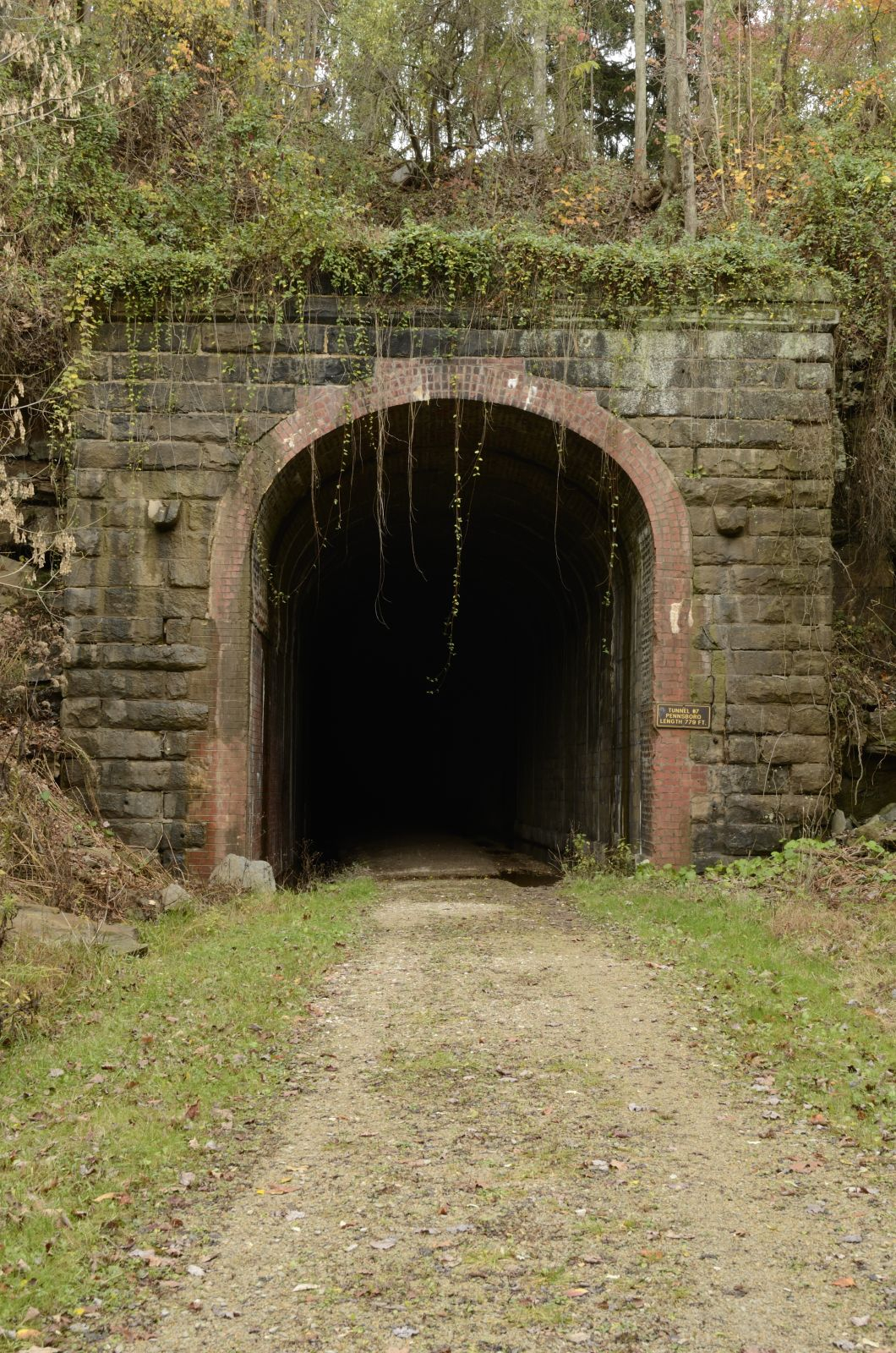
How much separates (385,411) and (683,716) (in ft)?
13.6

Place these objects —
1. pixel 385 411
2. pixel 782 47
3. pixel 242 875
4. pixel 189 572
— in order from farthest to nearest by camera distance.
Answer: pixel 782 47, pixel 385 411, pixel 189 572, pixel 242 875

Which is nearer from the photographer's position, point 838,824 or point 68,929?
point 68,929

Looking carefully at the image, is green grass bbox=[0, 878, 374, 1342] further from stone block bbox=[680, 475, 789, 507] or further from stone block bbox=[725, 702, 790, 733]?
stone block bbox=[680, 475, 789, 507]

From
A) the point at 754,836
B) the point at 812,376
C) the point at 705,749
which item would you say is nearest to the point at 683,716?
the point at 705,749

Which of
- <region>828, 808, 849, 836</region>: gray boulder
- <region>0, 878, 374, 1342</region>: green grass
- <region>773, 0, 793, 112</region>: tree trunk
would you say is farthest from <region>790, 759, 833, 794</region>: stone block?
<region>773, 0, 793, 112</region>: tree trunk

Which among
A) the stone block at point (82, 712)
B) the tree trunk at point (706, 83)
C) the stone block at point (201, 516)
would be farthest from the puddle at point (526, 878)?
the tree trunk at point (706, 83)

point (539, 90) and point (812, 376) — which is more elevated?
point (539, 90)

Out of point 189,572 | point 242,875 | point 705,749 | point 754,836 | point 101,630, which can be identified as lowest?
point 242,875

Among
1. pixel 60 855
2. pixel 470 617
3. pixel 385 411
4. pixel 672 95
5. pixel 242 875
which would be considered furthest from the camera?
pixel 470 617

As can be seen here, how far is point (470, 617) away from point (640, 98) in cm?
980

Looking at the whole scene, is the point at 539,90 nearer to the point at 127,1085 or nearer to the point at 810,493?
the point at 810,493

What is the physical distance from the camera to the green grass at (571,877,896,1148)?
5.63 metres

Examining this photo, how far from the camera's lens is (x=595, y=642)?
14617mm

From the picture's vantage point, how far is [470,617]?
21.6 meters
